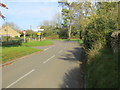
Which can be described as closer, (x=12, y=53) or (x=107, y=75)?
(x=107, y=75)

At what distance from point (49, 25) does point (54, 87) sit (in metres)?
84.1

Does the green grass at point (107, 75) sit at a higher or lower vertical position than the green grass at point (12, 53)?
higher

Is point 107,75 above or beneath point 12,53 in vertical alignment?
above

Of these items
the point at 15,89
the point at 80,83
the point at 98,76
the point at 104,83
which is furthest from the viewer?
the point at 80,83

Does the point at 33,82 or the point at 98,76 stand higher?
the point at 98,76

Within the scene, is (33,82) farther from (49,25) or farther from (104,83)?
(49,25)

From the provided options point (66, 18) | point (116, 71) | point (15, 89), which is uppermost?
point (66, 18)

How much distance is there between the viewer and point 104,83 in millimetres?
5035

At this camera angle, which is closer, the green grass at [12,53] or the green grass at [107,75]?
the green grass at [107,75]

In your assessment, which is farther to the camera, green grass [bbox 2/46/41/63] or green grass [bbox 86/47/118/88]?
green grass [bbox 2/46/41/63]

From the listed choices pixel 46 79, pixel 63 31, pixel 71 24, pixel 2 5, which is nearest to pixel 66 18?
pixel 71 24

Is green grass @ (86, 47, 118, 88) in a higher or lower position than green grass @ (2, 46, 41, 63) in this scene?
higher

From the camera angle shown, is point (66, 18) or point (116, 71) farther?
point (66, 18)

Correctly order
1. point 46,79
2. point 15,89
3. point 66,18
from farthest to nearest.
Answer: point 66,18
point 46,79
point 15,89
